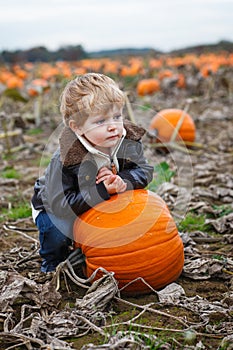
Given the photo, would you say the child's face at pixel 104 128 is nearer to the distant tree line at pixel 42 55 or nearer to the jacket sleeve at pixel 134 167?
the jacket sleeve at pixel 134 167

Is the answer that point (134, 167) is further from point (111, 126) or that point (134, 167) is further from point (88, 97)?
point (88, 97)

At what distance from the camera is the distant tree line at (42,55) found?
2309 centimetres

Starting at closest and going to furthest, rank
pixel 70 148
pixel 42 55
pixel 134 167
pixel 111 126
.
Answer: pixel 111 126, pixel 70 148, pixel 134 167, pixel 42 55

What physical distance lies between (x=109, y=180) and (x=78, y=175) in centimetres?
18

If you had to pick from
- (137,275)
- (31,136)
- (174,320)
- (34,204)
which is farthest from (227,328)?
(31,136)

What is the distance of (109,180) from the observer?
123 inches

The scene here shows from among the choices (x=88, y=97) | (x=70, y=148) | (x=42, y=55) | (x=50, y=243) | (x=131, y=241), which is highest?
(x=88, y=97)

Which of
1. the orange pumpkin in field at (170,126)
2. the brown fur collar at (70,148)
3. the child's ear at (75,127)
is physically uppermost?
the child's ear at (75,127)

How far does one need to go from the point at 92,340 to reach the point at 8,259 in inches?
50.9

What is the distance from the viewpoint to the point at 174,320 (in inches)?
111

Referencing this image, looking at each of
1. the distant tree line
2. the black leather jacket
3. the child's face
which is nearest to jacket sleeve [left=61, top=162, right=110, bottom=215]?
the black leather jacket

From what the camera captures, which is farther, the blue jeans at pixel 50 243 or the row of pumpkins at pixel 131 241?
the blue jeans at pixel 50 243

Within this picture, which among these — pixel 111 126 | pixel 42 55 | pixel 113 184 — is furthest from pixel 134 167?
pixel 42 55

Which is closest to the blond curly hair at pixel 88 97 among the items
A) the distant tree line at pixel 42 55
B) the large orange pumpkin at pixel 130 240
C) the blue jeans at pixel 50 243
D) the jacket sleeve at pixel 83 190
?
the jacket sleeve at pixel 83 190
